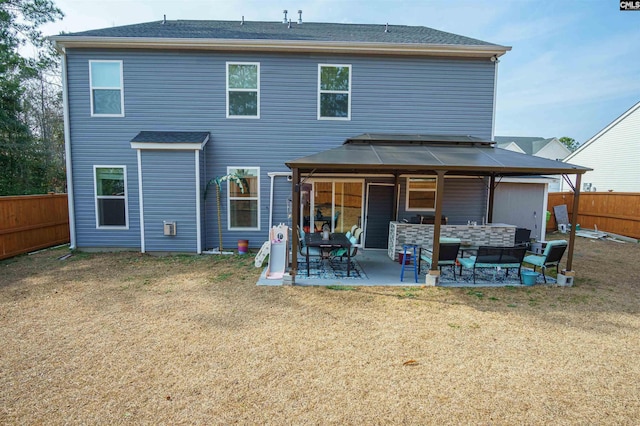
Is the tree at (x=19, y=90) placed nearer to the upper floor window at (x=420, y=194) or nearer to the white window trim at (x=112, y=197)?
the white window trim at (x=112, y=197)

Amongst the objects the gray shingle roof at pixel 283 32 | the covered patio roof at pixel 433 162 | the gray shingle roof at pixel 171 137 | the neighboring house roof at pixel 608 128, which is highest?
the gray shingle roof at pixel 283 32

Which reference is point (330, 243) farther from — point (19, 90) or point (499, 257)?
point (19, 90)

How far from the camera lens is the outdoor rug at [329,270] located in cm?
683

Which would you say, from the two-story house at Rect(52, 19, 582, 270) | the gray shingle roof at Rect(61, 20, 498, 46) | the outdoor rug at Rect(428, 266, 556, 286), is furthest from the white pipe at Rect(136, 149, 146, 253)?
the outdoor rug at Rect(428, 266, 556, 286)

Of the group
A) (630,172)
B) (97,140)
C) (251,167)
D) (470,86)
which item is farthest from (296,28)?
(630,172)

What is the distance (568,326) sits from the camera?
4555mm

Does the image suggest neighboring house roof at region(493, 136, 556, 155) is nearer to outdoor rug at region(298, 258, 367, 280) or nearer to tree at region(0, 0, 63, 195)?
outdoor rug at region(298, 258, 367, 280)

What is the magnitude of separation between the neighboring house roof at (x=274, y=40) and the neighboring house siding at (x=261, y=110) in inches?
12.4

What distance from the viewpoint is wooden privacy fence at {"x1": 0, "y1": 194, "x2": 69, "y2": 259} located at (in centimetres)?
830

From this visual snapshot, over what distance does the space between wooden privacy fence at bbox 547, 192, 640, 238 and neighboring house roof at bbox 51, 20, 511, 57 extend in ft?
31.5

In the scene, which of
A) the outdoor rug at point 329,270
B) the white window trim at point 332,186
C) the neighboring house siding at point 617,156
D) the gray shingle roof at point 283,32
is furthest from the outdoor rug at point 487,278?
the neighboring house siding at point 617,156

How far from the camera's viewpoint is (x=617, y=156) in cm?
1752

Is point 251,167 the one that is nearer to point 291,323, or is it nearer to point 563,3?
point 291,323

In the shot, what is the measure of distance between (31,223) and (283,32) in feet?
32.3
